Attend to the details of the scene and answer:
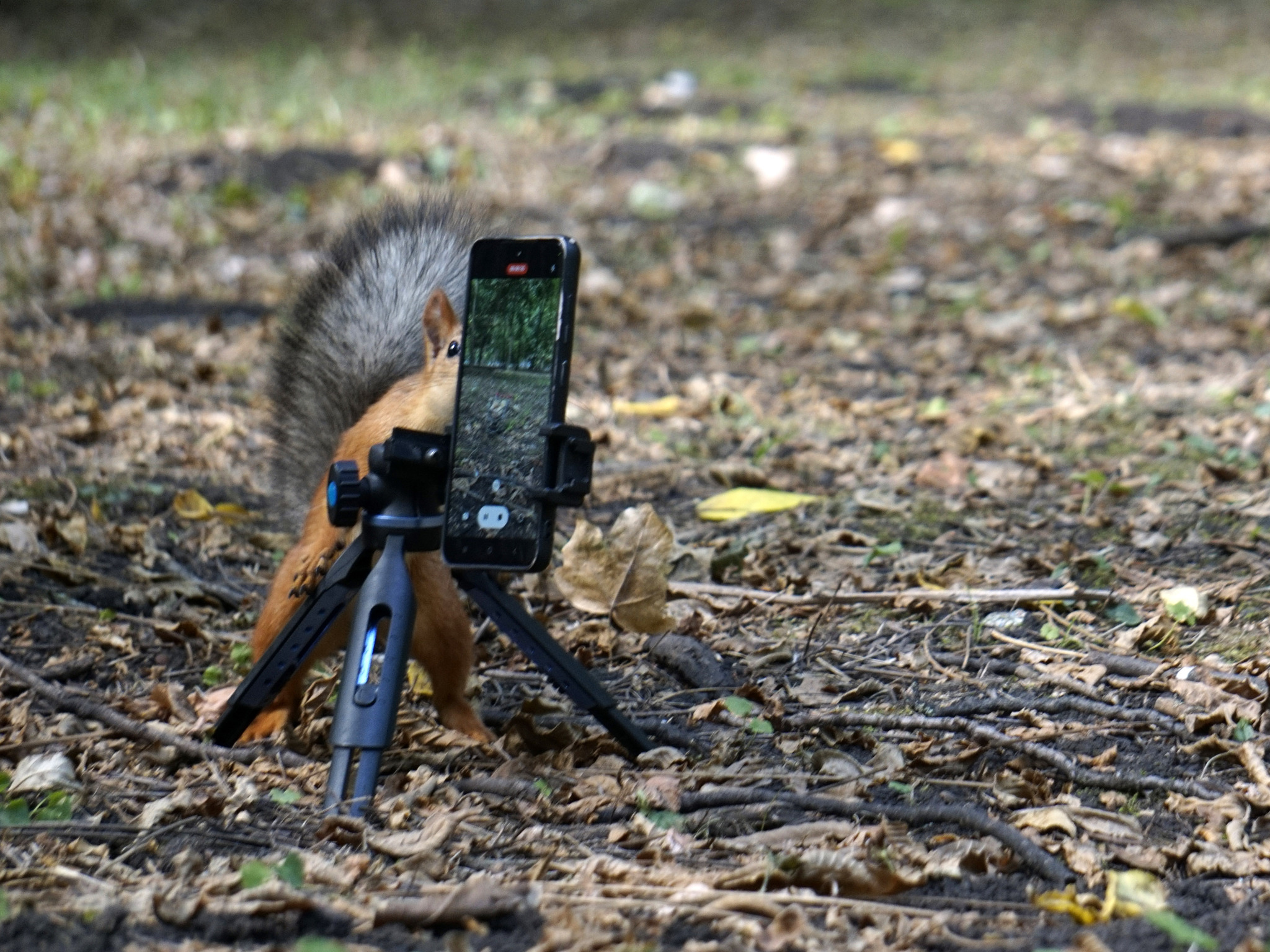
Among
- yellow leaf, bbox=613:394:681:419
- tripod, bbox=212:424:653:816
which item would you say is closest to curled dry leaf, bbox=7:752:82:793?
tripod, bbox=212:424:653:816

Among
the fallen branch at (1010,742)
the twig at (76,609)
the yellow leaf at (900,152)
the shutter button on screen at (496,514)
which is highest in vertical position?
the yellow leaf at (900,152)

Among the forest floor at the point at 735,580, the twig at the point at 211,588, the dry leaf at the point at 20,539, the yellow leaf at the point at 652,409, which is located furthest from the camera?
the yellow leaf at the point at 652,409

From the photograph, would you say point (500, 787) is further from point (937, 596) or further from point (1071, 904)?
point (937, 596)

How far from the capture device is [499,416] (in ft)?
6.98

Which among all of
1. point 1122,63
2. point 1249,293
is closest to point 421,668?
point 1249,293

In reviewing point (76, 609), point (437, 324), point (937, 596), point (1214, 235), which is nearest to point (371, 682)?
point (437, 324)

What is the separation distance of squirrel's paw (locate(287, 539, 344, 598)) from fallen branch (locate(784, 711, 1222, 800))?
33.1 inches

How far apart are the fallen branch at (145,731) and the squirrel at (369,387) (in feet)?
0.41

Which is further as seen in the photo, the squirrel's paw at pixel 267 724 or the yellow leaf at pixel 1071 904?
the squirrel's paw at pixel 267 724

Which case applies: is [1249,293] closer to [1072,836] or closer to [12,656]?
[1072,836]

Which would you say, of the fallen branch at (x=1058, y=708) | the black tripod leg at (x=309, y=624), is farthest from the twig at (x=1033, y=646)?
the black tripod leg at (x=309, y=624)

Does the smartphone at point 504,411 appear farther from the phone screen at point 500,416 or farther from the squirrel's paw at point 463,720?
the squirrel's paw at point 463,720

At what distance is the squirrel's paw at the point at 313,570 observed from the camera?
7.63 ft

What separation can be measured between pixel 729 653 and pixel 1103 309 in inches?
132
